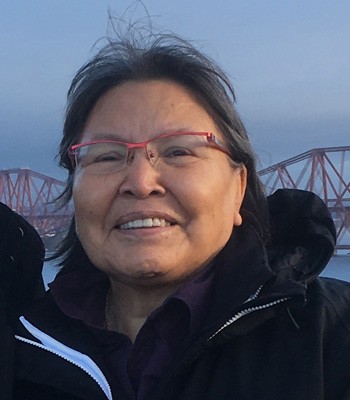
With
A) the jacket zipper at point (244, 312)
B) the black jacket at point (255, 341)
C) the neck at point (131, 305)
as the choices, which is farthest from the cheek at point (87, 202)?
the jacket zipper at point (244, 312)

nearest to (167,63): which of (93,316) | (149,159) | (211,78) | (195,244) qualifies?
(211,78)

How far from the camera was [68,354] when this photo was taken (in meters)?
2.19

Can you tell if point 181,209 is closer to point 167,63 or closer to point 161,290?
point 161,290

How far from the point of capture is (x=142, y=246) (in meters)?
2.12

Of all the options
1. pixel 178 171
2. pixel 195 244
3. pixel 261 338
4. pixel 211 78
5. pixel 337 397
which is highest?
pixel 211 78

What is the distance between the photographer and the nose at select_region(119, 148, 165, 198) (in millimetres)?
2088

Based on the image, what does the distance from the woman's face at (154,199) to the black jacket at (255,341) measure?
0.40 ft

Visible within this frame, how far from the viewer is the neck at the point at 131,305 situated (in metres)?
2.24

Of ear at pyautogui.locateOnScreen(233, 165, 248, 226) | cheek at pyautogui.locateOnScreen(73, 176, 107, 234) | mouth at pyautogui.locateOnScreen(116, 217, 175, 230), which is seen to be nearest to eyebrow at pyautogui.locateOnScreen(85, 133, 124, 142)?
cheek at pyautogui.locateOnScreen(73, 176, 107, 234)

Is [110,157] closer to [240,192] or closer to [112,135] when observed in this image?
[112,135]

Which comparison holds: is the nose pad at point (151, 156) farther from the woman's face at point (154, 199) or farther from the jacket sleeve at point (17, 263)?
the jacket sleeve at point (17, 263)

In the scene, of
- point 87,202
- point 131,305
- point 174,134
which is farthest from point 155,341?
point 174,134

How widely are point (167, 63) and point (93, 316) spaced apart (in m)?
0.75

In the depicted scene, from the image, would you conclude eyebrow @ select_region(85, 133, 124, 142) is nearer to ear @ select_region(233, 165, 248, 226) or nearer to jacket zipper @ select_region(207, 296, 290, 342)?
ear @ select_region(233, 165, 248, 226)
